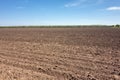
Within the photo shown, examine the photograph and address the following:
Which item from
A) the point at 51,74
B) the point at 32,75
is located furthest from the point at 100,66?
the point at 32,75

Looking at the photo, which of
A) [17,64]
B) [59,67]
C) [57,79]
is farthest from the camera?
[17,64]

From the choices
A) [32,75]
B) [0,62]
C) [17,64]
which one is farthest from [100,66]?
[0,62]

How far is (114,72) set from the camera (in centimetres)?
626

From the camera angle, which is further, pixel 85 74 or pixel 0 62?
pixel 0 62

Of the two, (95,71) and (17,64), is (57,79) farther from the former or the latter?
(17,64)

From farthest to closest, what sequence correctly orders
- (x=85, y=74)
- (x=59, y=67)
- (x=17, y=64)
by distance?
(x=17, y=64)
(x=59, y=67)
(x=85, y=74)

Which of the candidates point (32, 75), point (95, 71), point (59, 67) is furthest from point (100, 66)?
point (32, 75)

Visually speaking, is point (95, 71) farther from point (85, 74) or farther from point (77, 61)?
point (77, 61)

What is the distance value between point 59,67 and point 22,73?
5.20 feet

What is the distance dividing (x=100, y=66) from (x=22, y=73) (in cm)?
328

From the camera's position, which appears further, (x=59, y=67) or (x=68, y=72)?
(x=59, y=67)

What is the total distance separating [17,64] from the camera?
7414 millimetres

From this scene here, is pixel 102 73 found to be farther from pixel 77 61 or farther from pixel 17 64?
pixel 17 64

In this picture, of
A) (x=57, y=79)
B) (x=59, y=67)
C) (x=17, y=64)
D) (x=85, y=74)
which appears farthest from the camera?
(x=17, y=64)
